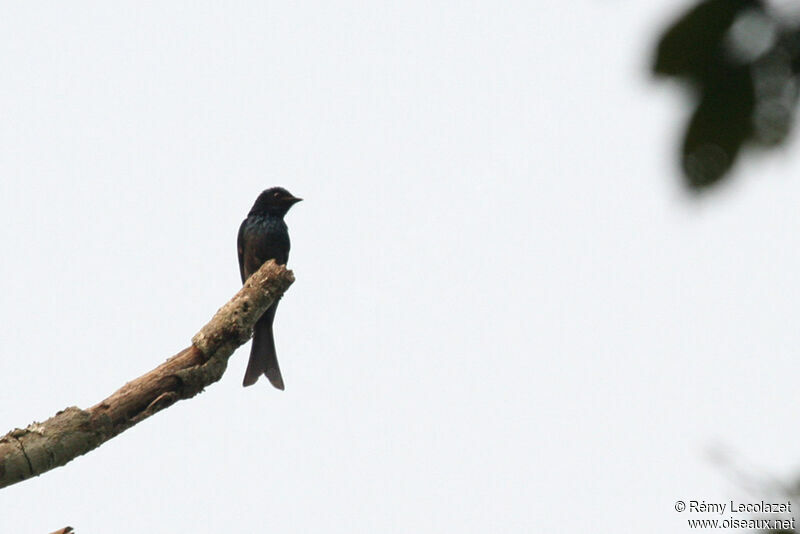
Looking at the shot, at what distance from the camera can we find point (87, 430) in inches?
162

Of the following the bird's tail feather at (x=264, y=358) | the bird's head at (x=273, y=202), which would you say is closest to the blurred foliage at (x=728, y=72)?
the bird's tail feather at (x=264, y=358)

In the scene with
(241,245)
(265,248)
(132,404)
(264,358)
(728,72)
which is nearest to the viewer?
(728,72)

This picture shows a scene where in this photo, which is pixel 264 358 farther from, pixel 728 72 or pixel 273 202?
pixel 728 72

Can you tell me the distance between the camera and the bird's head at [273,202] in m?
8.15

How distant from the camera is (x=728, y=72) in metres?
0.78

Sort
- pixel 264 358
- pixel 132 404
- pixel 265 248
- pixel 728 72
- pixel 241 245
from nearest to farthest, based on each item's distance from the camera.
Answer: pixel 728 72, pixel 132 404, pixel 264 358, pixel 265 248, pixel 241 245

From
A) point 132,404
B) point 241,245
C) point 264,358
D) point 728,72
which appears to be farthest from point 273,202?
point 728,72

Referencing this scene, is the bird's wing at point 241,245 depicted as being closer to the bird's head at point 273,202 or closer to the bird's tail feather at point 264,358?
the bird's head at point 273,202

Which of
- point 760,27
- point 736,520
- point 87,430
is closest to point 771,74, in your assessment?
point 760,27

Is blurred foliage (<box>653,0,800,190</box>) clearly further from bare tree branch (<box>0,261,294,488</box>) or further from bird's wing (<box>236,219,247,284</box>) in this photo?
bird's wing (<box>236,219,247,284</box>)

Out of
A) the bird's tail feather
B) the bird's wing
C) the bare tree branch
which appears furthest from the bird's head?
the bare tree branch

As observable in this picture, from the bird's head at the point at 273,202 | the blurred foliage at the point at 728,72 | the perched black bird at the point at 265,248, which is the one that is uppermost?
the bird's head at the point at 273,202

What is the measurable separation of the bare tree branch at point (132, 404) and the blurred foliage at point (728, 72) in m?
3.89

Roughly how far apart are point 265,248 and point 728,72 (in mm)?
7207
